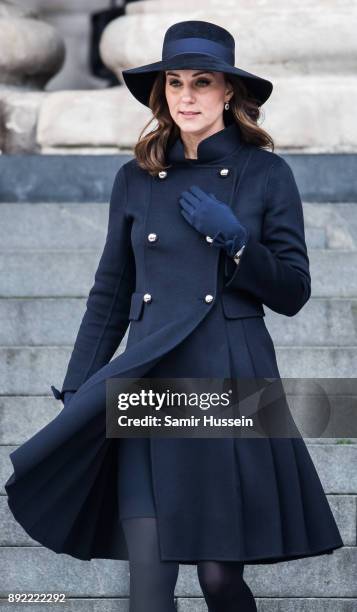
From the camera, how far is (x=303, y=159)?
7.96m

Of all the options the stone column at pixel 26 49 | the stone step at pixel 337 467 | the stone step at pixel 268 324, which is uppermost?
the stone column at pixel 26 49

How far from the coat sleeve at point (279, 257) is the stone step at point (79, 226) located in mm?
3070

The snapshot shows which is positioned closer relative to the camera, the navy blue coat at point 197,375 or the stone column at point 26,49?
the navy blue coat at point 197,375

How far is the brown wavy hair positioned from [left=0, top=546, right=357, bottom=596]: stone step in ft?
5.50

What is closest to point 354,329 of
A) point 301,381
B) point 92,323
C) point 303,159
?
point 301,381

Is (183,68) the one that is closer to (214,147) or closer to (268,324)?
(214,147)

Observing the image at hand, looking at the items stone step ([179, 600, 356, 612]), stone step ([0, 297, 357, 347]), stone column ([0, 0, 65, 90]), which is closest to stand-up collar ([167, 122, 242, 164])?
stone step ([179, 600, 356, 612])

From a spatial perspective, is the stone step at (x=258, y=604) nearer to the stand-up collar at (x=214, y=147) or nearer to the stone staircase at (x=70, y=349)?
the stone staircase at (x=70, y=349)

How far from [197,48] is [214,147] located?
29cm

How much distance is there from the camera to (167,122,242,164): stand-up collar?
4.29 metres

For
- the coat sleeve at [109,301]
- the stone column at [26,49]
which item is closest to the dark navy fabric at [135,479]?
the coat sleeve at [109,301]

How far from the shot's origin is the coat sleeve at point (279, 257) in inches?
160

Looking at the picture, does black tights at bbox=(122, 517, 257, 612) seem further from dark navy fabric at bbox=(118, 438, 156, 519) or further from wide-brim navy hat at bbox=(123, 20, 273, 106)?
wide-brim navy hat at bbox=(123, 20, 273, 106)

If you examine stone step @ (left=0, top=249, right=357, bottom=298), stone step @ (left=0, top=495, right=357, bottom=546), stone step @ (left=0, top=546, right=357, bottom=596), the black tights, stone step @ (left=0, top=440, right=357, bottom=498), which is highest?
stone step @ (left=0, top=249, right=357, bottom=298)
